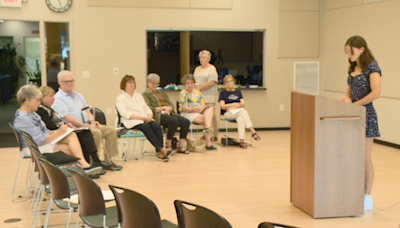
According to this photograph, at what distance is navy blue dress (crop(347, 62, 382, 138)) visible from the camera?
3959 mm

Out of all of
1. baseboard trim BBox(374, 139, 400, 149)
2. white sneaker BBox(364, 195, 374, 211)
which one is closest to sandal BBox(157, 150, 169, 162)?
white sneaker BBox(364, 195, 374, 211)

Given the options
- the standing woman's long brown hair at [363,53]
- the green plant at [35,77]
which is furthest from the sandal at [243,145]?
the green plant at [35,77]

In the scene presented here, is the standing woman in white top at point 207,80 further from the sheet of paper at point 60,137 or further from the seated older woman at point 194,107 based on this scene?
the sheet of paper at point 60,137

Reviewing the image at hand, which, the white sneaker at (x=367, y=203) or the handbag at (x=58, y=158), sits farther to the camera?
the handbag at (x=58, y=158)

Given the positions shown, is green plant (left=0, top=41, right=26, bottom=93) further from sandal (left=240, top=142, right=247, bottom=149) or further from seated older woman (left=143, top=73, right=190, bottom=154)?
sandal (left=240, top=142, right=247, bottom=149)

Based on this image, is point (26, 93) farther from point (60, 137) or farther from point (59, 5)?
point (59, 5)

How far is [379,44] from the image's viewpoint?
299 inches

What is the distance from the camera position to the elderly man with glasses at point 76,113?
5480 mm

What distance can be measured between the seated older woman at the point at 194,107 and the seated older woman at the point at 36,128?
2.46 metres

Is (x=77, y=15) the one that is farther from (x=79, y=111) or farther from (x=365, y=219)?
(x=365, y=219)

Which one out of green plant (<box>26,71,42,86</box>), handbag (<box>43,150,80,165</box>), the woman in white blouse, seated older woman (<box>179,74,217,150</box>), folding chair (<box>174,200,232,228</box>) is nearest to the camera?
folding chair (<box>174,200,232,228</box>)

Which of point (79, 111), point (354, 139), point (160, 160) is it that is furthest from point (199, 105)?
point (354, 139)

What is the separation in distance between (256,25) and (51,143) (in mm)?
5558

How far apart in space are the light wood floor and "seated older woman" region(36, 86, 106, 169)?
388mm
